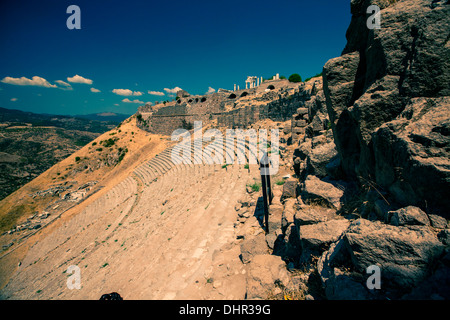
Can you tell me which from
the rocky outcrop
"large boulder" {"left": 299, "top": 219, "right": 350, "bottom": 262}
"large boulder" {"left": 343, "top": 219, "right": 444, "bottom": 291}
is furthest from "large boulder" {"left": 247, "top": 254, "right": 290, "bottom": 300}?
the rocky outcrop

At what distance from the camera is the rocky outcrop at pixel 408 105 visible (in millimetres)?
1997

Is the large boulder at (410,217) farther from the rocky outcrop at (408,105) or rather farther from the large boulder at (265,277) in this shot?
the large boulder at (265,277)

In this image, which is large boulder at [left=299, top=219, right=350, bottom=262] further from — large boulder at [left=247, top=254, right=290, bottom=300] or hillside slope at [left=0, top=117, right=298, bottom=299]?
hillside slope at [left=0, top=117, right=298, bottom=299]

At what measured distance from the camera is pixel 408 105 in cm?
249

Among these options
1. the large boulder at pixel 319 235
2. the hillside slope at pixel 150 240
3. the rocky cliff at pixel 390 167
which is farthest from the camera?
the hillside slope at pixel 150 240

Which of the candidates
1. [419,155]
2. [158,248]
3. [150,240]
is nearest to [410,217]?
[419,155]

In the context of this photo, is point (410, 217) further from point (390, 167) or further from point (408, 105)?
point (408, 105)

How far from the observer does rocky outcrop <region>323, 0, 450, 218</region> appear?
2.00 meters

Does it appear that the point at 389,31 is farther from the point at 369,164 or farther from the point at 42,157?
the point at 42,157

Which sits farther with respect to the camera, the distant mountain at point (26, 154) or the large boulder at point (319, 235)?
the distant mountain at point (26, 154)

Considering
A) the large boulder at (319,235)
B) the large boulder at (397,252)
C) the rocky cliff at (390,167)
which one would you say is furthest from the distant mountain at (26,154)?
the large boulder at (397,252)

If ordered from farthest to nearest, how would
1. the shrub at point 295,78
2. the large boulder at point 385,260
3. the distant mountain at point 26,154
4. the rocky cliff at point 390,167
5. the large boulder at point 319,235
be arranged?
the distant mountain at point 26,154, the shrub at point 295,78, the large boulder at point 319,235, the rocky cliff at point 390,167, the large boulder at point 385,260
